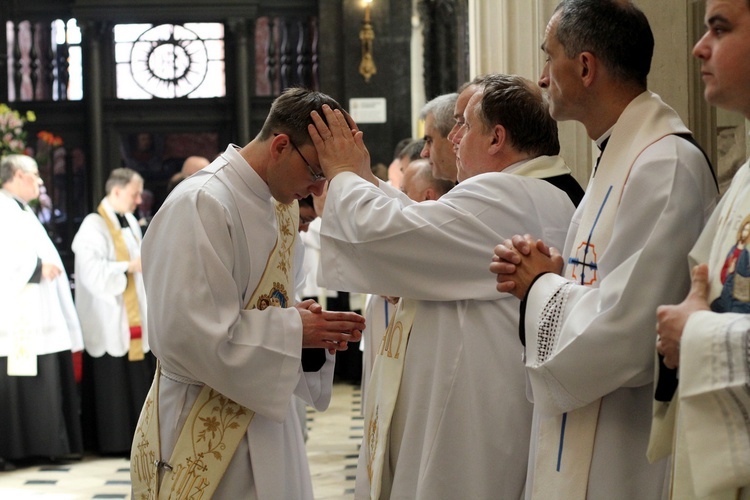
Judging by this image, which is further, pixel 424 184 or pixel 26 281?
pixel 26 281

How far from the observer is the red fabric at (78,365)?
25.7ft

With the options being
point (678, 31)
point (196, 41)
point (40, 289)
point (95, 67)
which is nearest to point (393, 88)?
point (196, 41)

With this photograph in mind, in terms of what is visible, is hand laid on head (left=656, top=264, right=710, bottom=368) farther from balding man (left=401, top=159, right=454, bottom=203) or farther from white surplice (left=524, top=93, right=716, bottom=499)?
balding man (left=401, top=159, right=454, bottom=203)

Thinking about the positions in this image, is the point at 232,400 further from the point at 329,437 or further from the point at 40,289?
the point at 329,437

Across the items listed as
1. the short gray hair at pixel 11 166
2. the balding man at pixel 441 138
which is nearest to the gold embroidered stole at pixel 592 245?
the balding man at pixel 441 138

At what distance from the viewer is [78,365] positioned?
825 cm

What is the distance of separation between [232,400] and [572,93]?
1233 mm

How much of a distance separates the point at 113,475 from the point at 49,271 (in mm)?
1449

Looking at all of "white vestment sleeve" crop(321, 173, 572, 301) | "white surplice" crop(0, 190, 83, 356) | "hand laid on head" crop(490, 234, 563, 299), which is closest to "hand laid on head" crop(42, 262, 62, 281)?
"white surplice" crop(0, 190, 83, 356)

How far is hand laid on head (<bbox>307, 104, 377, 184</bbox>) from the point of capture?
115 inches

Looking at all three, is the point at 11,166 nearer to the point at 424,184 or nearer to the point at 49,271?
the point at 49,271

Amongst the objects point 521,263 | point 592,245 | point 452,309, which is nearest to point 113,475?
point 452,309

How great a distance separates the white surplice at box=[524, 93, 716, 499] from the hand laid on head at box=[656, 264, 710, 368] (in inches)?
8.2

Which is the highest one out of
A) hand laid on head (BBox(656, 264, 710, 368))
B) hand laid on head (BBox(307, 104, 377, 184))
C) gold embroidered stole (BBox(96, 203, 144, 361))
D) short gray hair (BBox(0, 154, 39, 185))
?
hand laid on head (BBox(307, 104, 377, 184))
